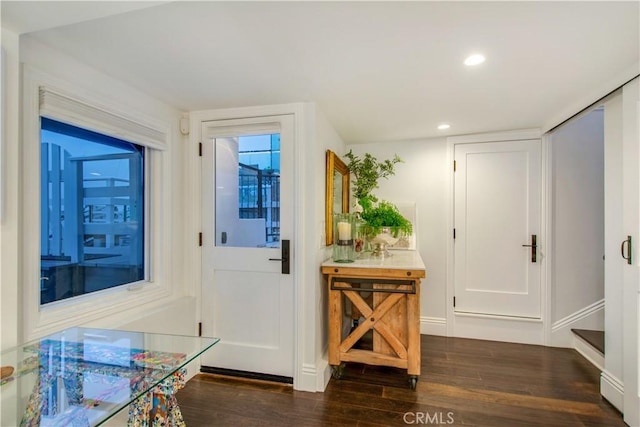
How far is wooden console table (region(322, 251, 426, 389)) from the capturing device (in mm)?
2354

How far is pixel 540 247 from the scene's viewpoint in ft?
10.5

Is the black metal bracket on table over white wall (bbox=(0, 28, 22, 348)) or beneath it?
beneath

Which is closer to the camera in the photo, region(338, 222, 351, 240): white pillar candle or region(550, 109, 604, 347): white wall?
region(338, 222, 351, 240): white pillar candle

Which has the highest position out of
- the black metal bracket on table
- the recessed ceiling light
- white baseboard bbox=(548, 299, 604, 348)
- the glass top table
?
the recessed ceiling light

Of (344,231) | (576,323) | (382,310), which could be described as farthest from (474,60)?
(576,323)

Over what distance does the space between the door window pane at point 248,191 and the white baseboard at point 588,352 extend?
292 cm

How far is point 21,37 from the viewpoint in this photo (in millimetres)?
1523

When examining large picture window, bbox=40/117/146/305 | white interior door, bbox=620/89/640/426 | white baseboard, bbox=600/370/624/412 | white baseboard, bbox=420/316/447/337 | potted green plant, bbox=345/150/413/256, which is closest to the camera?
large picture window, bbox=40/117/146/305

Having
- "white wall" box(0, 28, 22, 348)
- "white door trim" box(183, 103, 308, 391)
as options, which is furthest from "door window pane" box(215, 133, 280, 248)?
"white wall" box(0, 28, 22, 348)

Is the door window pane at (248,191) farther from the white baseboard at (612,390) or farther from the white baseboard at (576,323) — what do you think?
the white baseboard at (576,323)

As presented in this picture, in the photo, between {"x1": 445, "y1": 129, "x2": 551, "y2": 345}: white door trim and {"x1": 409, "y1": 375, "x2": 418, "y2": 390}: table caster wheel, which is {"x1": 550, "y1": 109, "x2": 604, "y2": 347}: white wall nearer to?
{"x1": 445, "y1": 129, "x2": 551, "y2": 345}: white door trim

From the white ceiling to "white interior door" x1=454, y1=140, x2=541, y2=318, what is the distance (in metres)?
0.87

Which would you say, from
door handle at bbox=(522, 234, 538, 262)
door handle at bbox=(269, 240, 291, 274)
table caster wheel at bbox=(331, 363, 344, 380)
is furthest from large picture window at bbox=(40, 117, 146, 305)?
door handle at bbox=(522, 234, 538, 262)

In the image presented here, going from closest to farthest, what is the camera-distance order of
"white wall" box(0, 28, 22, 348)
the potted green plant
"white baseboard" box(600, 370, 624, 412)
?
"white wall" box(0, 28, 22, 348) < "white baseboard" box(600, 370, 624, 412) < the potted green plant
